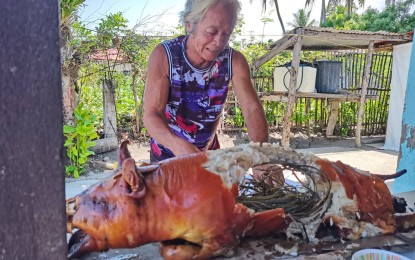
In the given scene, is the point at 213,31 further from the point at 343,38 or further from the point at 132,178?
the point at 343,38

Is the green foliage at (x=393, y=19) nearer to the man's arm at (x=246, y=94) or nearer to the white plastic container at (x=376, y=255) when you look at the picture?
the man's arm at (x=246, y=94)

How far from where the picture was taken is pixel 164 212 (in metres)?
1.10

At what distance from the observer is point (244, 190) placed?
151cm

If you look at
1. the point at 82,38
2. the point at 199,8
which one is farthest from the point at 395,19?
the point at 199,8

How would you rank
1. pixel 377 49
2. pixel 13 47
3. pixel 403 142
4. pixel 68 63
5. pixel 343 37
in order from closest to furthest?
pixel 13 47 < pixel 403 142 < pixel 68 63 < pixel 343 37 < pixel 377 49

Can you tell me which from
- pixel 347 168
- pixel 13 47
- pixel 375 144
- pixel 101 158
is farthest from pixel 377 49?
pixel 13 47

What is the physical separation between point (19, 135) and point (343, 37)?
7887mm

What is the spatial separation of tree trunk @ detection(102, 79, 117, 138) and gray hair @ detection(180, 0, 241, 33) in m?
5.04

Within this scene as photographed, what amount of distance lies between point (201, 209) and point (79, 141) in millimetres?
4835

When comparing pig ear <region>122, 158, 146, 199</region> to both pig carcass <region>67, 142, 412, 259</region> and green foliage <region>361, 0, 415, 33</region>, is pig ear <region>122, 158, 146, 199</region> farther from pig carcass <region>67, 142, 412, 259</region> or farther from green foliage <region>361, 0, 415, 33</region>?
green foliage <region>361, 0, 415, 33</region>

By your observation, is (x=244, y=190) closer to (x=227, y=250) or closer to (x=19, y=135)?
(x=227, y=250)

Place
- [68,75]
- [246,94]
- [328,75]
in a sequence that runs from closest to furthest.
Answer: [246,94] → [68,75] → [328,75]

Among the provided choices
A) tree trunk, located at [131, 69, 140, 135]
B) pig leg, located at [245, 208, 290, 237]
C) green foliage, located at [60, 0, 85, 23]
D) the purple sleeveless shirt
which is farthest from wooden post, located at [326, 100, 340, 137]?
pig leg, located at [245, 208, 290, 237]

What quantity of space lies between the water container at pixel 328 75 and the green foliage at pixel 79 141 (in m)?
5.26
